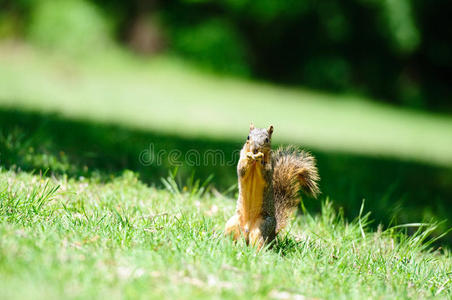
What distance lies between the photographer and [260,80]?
1347cm

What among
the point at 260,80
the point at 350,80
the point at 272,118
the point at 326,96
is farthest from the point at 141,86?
the point at 350,80

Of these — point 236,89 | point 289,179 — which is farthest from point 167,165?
point 236,89

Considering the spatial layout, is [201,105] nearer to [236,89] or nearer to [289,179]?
[236,89]

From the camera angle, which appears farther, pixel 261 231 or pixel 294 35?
pixel 294 35

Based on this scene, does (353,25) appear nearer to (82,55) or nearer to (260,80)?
(260,80)

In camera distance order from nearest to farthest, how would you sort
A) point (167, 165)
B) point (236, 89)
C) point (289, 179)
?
1. point (289, 179)
2. point (167, 165)
3. point (236, 89)

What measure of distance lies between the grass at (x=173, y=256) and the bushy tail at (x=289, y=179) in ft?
0.52

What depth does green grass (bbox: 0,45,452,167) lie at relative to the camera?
6.47 metres

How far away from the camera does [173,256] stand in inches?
77.9

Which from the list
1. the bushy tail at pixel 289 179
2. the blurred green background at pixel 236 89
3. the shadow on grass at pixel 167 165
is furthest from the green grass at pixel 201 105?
the bushy tail at pixel 289 179

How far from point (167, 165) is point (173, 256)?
2094 millimetres

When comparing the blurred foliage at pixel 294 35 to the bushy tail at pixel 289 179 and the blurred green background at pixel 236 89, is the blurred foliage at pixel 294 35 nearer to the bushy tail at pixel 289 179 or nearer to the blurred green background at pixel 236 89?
the blurred green background at pixel 236 89

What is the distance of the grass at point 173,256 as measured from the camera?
1681mm

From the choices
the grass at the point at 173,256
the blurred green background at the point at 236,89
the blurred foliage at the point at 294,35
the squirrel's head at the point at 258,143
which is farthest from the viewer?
the blurred foliage at the point at 294,35
